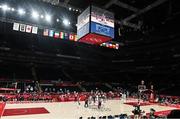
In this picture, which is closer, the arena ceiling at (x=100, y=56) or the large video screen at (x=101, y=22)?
the large video screen at (x=101, y=22)

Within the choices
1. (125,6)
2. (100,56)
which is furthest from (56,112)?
(100,56)

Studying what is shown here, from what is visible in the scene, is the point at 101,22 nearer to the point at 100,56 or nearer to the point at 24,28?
the point at 24,28

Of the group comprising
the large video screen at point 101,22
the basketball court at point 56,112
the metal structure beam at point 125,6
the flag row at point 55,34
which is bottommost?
the basketball court at point 56,112

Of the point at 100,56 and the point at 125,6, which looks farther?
the point at 100,56

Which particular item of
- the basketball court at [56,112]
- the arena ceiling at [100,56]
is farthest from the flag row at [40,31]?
the basketball court at [56,112]

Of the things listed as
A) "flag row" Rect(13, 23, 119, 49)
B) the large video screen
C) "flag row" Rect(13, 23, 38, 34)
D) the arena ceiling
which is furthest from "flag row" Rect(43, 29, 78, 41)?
the large video screen

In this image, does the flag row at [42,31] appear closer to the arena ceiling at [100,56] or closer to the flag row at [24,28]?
the flag row at [24,28]

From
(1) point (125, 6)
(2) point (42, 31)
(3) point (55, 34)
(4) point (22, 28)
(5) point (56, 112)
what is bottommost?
(5) point (56, 112)

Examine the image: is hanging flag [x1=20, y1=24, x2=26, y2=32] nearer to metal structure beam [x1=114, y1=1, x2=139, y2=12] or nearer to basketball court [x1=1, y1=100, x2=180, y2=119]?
basketball court [x1=1, y1=100, x2=180, y2=119]

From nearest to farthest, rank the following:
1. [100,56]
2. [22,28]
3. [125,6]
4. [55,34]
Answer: [125,6], [22,28], [55,34], [100,56]

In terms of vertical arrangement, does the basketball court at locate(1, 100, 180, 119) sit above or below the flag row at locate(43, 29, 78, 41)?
below

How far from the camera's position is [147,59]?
30766mm

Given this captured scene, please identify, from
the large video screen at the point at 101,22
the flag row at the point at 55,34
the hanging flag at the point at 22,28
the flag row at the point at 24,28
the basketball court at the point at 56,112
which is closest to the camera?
the large video screen at the point at 101,22

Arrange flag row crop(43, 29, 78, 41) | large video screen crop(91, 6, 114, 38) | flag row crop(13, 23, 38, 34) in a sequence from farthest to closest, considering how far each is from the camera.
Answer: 1. flag row crop(43, 29, 78, 41)
2. flag row crop(13, 23, 38, 34)
3. large video screen crop(91, 6, 114, 38)
